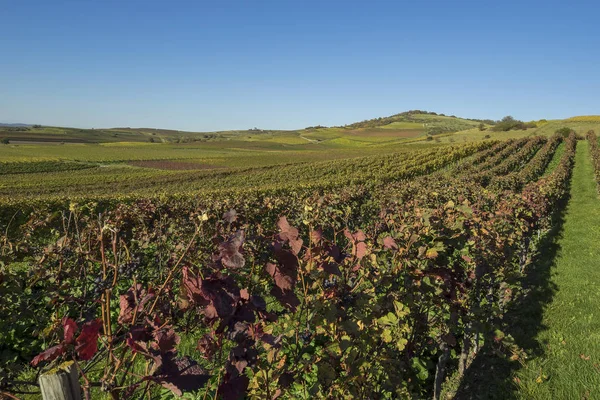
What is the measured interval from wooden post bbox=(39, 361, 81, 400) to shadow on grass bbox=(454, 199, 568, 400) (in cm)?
393

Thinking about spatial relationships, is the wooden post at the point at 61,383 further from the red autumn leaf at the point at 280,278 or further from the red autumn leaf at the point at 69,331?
the red autumn leaf at the point at 280,278

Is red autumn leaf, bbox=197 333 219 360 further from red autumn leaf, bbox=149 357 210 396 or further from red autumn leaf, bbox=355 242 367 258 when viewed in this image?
red autumn leaf, bbox=355 242 367 258

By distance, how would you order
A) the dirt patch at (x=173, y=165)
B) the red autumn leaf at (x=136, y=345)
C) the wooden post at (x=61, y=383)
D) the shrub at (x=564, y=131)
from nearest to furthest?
the wooden post at (x=61, y=383) → the red autumn leaf at (x=136, y=345) → the dirt patch at (x=173, y=165) → the shrub at (x=564, y=131)

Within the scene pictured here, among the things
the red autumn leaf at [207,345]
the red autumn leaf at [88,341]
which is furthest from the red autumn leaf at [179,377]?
the red autumn leaf at [207,345]

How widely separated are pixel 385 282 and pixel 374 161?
41668mm

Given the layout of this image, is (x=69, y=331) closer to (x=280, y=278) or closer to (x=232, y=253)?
(x=232, y=253)

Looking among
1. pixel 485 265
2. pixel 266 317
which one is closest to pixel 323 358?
pixel 266 317

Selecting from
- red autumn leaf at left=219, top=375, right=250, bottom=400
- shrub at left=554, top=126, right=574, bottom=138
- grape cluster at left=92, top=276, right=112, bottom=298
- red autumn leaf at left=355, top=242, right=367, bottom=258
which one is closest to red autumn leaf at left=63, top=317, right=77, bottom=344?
grape cluster at left=92, top=276, right=112, bottom=298

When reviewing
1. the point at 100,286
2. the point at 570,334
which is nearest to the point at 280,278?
the point at 100,286

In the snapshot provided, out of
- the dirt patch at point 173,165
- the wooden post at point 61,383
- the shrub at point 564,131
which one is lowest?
the dirt patch at point 173,165

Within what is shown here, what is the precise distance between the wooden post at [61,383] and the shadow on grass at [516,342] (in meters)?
3.93

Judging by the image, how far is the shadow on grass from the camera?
3859mm

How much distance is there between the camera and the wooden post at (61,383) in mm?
1084

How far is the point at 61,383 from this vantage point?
1.11 meters
